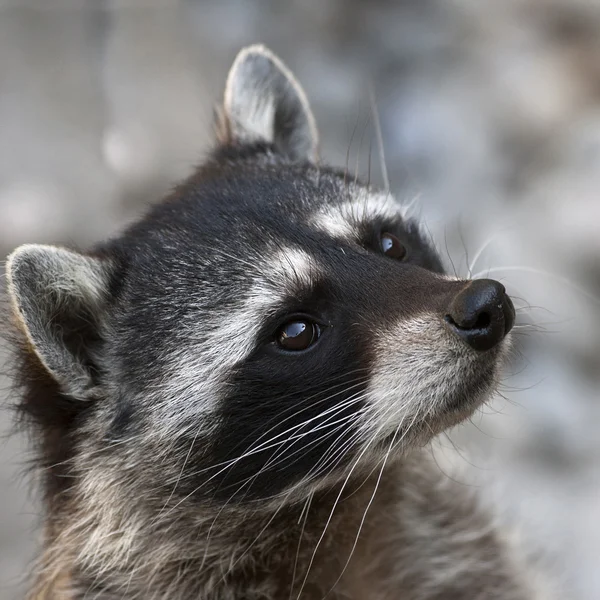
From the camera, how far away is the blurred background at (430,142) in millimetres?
4199

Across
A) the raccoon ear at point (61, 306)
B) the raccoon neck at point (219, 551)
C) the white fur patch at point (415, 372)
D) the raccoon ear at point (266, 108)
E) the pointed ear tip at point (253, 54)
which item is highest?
the pointed ear tip at point (253, 54)

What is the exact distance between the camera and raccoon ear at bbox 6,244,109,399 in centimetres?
215

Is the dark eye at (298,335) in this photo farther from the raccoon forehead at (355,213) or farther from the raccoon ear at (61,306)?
the raccoon ear at (61,306)

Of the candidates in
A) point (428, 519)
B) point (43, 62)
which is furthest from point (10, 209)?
point (428, 519)

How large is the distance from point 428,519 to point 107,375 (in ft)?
4.21

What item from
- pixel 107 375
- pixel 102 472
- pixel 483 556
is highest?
pixel 107 375

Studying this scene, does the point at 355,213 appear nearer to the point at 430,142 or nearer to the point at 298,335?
the point at 298,335

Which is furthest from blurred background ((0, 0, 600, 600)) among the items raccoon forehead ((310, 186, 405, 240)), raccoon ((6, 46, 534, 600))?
raccoon ((6, 46, 534, 600))

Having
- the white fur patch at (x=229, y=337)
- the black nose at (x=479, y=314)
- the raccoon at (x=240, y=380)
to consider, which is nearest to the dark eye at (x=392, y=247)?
the raccoon at (x=240, y=380)

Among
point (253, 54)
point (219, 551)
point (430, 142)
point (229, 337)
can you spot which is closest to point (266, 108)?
point (253, 54)

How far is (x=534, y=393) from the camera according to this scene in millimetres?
4309

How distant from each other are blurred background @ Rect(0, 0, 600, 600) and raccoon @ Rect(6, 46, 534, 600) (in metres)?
0.93

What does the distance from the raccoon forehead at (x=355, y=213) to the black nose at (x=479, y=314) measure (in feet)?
1.51

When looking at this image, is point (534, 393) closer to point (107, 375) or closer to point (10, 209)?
point (107, 375)
